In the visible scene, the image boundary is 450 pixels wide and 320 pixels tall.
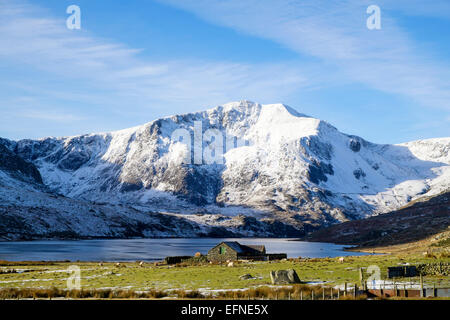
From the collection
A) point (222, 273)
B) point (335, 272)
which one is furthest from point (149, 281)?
point (335, 272)

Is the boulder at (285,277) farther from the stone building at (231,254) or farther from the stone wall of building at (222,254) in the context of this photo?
the stone wall of building at (222,254)

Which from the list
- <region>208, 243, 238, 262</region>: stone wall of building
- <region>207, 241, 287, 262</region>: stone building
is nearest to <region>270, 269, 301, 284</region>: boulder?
<region>207, 241, 287, 262</region>: stone building

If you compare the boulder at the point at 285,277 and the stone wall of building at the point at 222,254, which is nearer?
the boulder at the point at 285,277

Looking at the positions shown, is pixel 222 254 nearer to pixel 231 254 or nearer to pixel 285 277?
pixel 231 254

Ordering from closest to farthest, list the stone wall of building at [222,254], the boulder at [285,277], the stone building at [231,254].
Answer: the boulder at [285,277], the stone wall of building at [222,254], the stone building at [231,254]

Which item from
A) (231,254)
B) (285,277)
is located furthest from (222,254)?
(285,277)

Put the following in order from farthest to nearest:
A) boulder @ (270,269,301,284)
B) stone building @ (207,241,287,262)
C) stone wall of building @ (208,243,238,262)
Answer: stone building @ (207,241,287,262), stone wall of building @ (208,243,238,262), boulder @ (270,269,301,284)

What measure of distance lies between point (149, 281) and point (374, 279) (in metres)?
23.0

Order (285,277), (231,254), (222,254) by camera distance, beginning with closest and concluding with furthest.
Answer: (285,277), (231,254), (222,254)

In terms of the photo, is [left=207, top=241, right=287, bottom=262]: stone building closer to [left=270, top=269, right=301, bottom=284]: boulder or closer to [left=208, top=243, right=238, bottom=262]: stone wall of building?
[left=208, top=243, right=238, bottom=262]: stone wall of building

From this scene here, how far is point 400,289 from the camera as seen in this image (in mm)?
41875

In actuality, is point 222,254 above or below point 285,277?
below

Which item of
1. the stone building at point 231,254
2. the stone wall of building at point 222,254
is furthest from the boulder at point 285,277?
the stone wall of building at point 222,254
